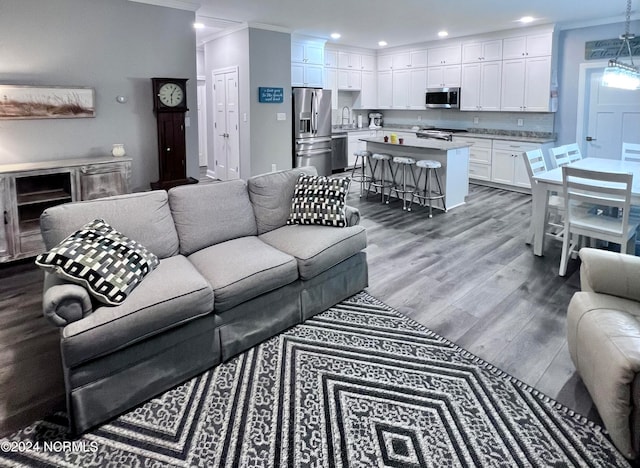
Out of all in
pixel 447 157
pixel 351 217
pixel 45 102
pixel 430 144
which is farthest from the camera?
pixel 430 144

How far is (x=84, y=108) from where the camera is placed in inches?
186

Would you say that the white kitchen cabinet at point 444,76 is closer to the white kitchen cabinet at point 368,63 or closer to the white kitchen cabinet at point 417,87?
the white kitchen cabinet at point 417,87

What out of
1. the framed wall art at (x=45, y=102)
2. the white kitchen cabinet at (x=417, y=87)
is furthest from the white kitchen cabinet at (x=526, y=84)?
the framed wall art at (x=45, y=102)

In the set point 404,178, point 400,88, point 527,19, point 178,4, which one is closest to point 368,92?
point 400,88

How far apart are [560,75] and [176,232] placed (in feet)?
22.7

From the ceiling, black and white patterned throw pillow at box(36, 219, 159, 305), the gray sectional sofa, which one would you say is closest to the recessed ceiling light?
the ceiling

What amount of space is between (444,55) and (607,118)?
321cm

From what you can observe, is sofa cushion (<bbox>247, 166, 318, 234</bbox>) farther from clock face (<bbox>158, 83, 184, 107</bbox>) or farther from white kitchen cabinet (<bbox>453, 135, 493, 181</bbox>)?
white kitchen cabinet (<bbox>453, 135, 493, 181</bbox>)

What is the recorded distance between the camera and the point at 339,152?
30.0ft

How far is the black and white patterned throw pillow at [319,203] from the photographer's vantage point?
335 centimetres

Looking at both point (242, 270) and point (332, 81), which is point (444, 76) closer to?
point (332, 81)

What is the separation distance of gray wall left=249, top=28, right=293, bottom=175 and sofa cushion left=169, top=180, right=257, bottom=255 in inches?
156

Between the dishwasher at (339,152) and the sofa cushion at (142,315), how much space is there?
22.4 feet

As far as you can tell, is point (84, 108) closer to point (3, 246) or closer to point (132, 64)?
point (132, 64)
